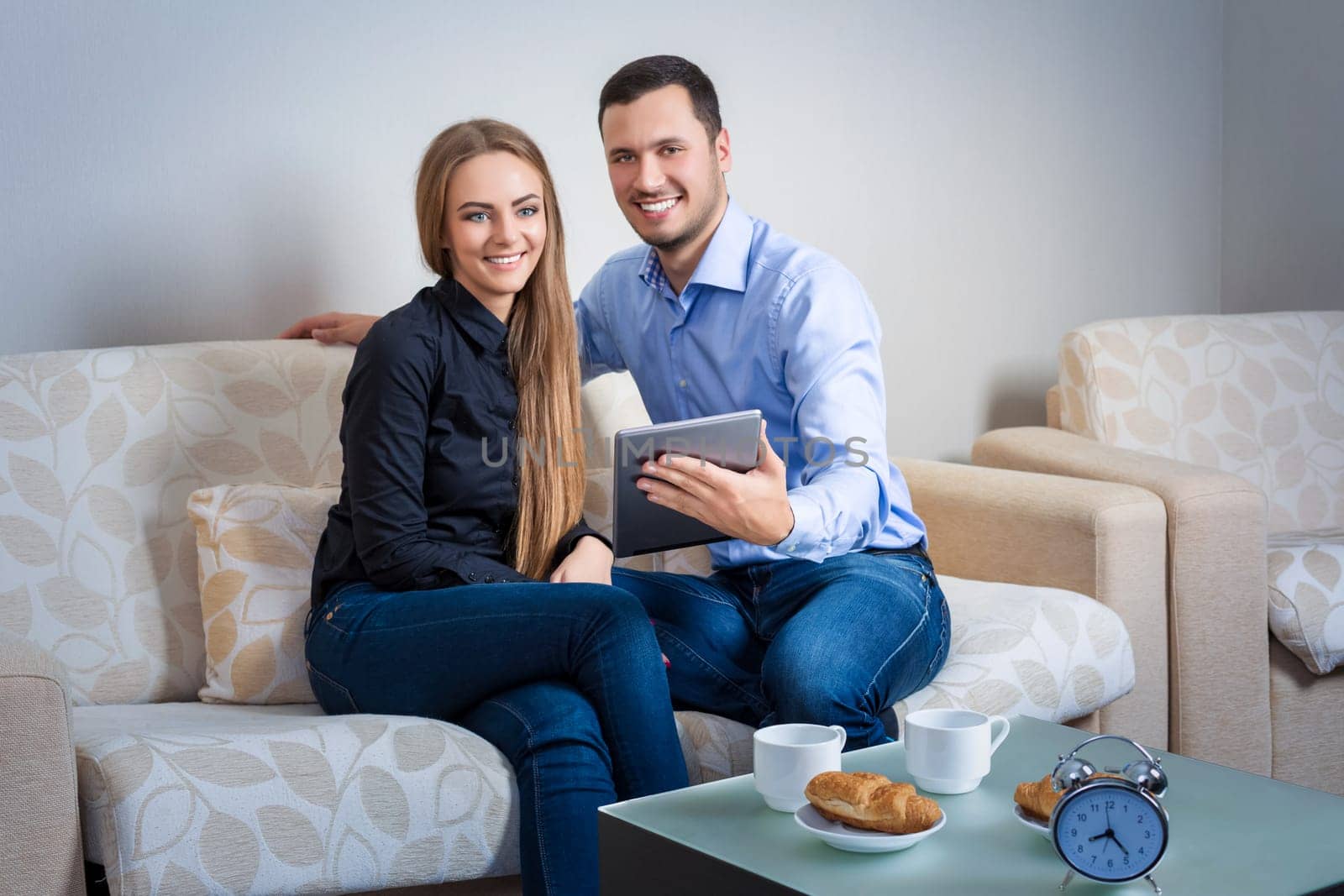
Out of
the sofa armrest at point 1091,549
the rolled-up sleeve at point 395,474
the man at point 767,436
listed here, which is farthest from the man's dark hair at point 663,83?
the sofa armrest at point 1091,549

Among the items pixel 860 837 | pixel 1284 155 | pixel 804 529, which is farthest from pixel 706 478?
pixel 1284 155

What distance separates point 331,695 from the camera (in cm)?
166

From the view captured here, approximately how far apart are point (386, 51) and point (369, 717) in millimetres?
1297

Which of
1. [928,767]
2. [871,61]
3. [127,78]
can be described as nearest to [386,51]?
[127,78]

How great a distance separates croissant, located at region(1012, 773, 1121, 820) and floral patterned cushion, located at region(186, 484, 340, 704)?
106 centimetres

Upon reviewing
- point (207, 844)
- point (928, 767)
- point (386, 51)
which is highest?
point (386, 51)

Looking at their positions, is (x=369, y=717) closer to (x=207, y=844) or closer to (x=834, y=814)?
(x=207, y=844)

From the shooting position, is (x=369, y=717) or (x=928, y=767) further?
(x=369, y=717)

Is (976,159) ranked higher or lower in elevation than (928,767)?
higher

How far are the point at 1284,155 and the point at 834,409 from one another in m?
2.15

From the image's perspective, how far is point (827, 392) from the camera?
176 centimetres

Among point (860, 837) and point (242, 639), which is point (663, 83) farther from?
point (860, 837)

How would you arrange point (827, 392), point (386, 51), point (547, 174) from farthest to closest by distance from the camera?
point (386, 51), point (547, 174), point (827, 392)

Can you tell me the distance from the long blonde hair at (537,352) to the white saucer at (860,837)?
80 centimetres
